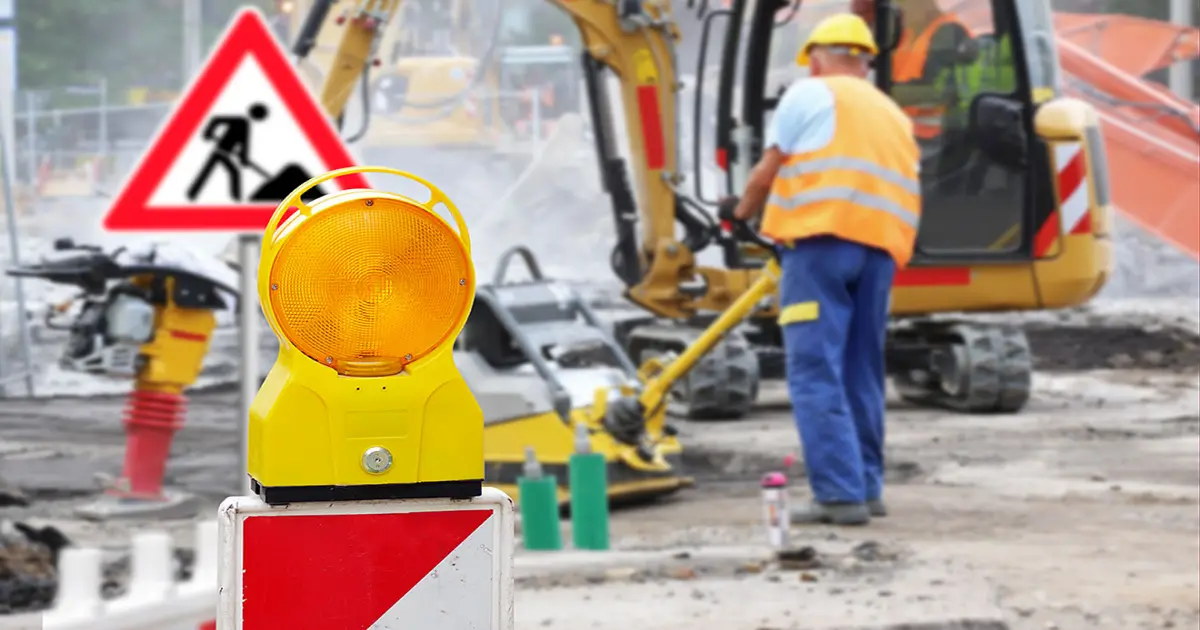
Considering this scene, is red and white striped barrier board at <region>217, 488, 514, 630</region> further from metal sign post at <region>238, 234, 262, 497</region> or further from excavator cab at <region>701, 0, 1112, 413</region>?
excavator cab at <region>701, 0, 1112, 413</region>

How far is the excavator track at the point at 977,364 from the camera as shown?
9.60 metres

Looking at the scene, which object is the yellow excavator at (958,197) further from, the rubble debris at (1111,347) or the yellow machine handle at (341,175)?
the yellow machine handle at (341,175)

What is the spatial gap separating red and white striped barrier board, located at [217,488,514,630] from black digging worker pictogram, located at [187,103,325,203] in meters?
2.31

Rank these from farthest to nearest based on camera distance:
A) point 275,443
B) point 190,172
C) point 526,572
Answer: point 526,572 < point 190,172 < point 275,443

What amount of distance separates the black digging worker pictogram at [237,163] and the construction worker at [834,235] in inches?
81.9

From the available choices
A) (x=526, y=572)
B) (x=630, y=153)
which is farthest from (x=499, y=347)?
(x=630, y=153)

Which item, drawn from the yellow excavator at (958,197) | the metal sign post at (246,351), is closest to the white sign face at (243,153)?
the metal sign post at (246,351)

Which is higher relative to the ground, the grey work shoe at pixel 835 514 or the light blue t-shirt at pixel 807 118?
the light blue t-shirt at pixel 807 118

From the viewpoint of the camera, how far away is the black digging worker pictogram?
410cm

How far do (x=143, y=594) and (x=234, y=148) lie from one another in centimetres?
116

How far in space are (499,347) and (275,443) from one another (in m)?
4.69

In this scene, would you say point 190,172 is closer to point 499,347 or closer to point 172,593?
point 172,593

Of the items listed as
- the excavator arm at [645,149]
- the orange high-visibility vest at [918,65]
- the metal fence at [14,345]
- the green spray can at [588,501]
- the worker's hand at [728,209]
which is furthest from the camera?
the metal fence at [14,345]

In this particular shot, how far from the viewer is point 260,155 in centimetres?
413
